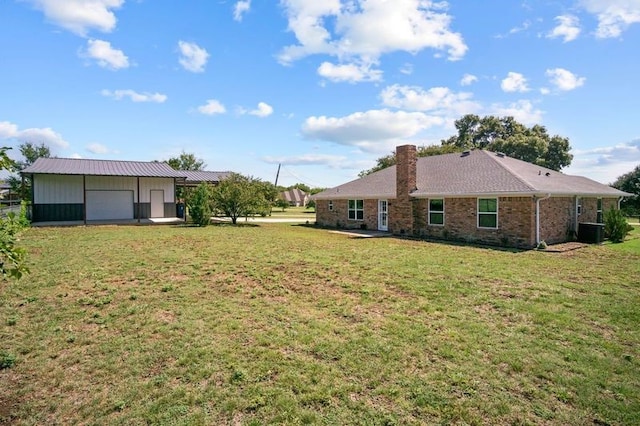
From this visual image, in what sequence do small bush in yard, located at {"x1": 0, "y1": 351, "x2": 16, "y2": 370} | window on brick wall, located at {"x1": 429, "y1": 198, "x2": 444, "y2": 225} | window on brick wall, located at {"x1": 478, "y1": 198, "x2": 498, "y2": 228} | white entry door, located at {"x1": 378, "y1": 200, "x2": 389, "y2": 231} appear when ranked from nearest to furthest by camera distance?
1. small bush in yard, located at {"x1": 0, "y1": 351, "x2": 16, "y2": 370}
2. window on brick wall, located at {"x1": 478, "y1": 198, "x2": 498, "y2": 228}
3. window on brick wall, located at {"x1": 429, "y1": 198, "x2": 444, "y2": 225}
4. white entry door, located at {"x1": 378, "y1": 200, "x2": 389, "y2": 231}

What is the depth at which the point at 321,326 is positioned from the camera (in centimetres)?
598

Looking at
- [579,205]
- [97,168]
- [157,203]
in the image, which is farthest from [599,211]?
[97,168]

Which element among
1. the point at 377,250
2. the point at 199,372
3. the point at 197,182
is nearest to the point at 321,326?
the point at 199,372

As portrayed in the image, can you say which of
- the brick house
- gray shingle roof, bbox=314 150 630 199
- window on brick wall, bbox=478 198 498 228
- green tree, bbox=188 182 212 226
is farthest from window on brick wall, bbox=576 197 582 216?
green tree, bbox=188 182 212 226

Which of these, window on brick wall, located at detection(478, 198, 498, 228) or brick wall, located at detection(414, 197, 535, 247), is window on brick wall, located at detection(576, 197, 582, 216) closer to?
brick wall, located at detection(414, 197, 535, 247)

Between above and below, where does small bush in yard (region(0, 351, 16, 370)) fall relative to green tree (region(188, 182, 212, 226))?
below

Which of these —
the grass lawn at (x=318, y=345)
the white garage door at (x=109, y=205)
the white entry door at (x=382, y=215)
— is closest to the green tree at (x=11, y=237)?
the grass lawn at (x=318, y=345)

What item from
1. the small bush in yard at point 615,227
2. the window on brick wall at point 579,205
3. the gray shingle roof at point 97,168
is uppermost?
the gray shingle roof at point 97,168

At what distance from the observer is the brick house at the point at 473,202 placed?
1526 centimetres

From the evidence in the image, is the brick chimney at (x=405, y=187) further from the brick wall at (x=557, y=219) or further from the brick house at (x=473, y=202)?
the brick wall at (x=557, y=219)

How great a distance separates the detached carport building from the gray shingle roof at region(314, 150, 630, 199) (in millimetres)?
12552

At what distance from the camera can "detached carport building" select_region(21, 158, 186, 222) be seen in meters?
23.4

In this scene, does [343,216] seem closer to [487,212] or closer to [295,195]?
[487,212]

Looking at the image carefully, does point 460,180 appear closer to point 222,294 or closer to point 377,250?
point 377,250
